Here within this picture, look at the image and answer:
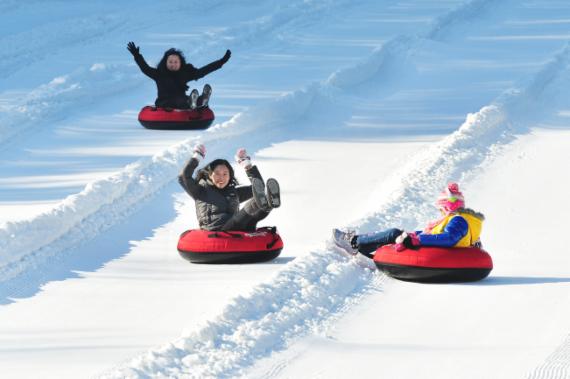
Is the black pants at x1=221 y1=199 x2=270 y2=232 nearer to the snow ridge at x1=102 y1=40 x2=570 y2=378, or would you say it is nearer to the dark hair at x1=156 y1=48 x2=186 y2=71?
the snow ridge at x1=102 y1=40 x2=570 y2=378

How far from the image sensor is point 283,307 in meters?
8.89

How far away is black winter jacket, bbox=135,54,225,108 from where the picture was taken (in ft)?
56.0

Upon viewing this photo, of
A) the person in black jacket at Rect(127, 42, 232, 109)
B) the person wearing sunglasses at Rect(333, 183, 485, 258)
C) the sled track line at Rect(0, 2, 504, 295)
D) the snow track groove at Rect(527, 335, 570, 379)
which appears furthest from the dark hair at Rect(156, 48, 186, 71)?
the snow track groove at Rect(527, 335, 570, 379)

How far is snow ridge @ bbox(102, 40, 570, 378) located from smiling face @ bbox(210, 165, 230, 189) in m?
1.12

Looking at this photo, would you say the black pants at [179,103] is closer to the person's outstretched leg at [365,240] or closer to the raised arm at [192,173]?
the raised arm at [192,173]

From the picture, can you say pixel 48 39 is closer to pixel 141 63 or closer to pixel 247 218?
pixel 141 63

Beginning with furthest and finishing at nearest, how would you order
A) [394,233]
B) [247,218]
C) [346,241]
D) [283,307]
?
1. [247,218]
2. [346,241]
3. [394,233]
4. [283,307]

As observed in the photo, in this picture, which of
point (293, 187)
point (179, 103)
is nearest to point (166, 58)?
point (179, 103)

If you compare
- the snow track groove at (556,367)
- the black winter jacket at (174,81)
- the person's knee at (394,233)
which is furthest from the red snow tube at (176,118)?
the snow track groove at (556,367)

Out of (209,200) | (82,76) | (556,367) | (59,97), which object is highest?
(82,76)

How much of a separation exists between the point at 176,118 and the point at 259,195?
252 inches

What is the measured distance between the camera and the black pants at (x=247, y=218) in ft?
34.8

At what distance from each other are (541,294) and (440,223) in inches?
36.5

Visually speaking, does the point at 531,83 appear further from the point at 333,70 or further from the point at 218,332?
the point at 218,332
